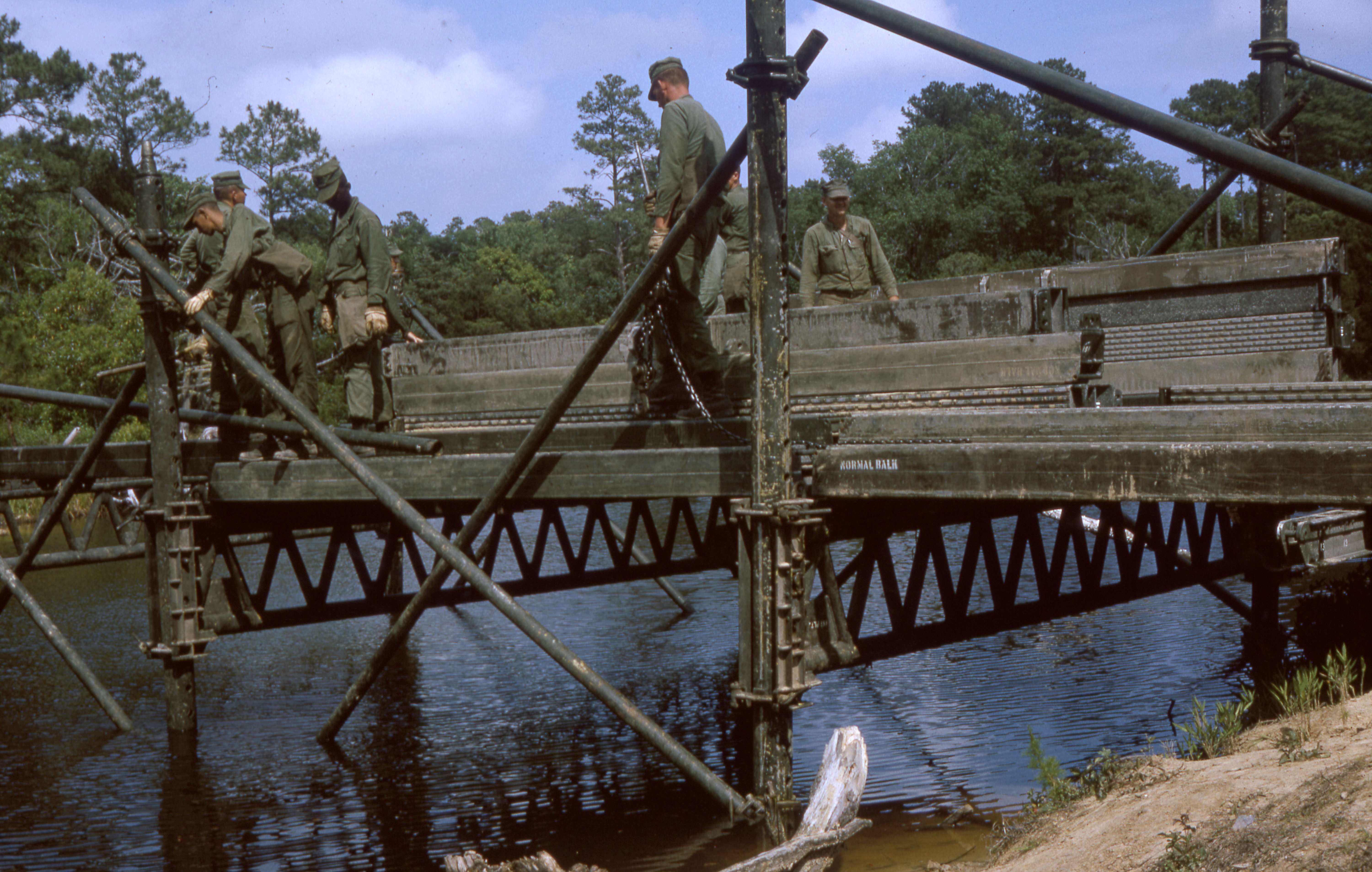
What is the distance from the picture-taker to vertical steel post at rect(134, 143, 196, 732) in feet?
33.3

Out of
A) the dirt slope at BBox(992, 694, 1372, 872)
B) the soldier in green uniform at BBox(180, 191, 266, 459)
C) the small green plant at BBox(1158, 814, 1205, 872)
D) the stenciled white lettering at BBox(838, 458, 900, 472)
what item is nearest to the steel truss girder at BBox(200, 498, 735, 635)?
the soldier in green uniform at BBox(180, 191, 266, 459)

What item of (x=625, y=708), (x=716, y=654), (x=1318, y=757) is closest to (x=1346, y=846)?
(x=1318, y=757)

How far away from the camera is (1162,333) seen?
10.7 meters

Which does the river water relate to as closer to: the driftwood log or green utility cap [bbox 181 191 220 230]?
the driftwood log

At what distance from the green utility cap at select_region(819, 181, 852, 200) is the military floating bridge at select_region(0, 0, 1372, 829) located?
1.54 meters

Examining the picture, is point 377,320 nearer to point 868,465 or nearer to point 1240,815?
point 868,465

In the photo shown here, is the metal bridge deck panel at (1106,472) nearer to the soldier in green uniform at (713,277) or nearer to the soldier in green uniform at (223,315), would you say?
the soldier in green uniform at (713,277)

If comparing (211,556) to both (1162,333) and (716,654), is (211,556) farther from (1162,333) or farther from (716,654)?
(1162,333)

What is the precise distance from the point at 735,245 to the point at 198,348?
4659 millimetres

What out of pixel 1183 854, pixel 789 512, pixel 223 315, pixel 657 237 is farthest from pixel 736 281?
pixel 1183 854

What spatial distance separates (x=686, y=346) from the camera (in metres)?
8.43

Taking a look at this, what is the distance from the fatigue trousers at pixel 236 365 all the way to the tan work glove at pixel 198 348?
17 centimetres

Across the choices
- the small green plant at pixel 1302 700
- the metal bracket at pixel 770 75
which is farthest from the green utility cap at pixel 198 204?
the small green plant at pixel 1302 700

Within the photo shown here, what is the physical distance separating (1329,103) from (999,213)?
19.7 metres
